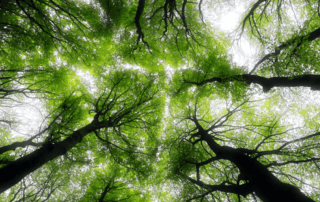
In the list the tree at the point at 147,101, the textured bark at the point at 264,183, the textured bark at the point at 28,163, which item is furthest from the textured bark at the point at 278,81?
the textured bark at the point at 28,163

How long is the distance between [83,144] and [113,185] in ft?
7.74

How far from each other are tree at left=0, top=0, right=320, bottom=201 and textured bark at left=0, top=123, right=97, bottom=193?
0.04 metres

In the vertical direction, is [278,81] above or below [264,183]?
above

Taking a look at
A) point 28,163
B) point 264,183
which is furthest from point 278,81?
point 28,163

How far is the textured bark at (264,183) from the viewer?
9.95ft

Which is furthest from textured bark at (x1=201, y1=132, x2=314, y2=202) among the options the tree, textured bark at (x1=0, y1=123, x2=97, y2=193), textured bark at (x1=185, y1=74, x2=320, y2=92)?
textured bark at (x1=0, y1=123, x2=97, y2=193)

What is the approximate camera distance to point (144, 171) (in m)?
5.96

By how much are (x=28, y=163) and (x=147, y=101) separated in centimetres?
444

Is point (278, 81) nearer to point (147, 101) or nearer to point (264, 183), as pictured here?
point (264, 183)

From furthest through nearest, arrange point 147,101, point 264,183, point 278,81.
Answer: point 147,101
point 278,81
point 264,183

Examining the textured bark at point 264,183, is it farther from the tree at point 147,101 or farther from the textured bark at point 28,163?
the textured bark at point 28,163

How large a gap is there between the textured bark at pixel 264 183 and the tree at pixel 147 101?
4 cm

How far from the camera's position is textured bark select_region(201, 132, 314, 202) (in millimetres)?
3033

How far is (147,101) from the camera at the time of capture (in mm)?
6824
